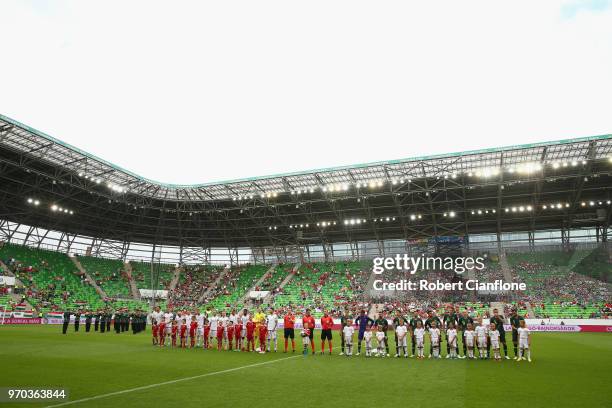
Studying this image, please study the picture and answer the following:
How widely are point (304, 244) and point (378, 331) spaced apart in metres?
43.6

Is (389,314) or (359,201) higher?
(359,201)

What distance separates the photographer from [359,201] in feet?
165

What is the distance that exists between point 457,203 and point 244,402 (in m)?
44.4

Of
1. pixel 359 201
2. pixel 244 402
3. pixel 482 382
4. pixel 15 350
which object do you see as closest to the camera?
pixel 244 402

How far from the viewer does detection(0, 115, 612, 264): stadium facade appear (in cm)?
3962

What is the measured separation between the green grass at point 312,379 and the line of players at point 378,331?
1.22 m

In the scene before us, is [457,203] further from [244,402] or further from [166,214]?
[244,402]

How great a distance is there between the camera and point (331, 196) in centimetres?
4791

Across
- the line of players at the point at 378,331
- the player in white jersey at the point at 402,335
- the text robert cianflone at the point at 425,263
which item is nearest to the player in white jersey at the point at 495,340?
the line of players at the point at 378,331

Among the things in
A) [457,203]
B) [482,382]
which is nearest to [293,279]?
[457,203]

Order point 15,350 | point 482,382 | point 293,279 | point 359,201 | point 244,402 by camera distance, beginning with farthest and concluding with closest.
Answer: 1. point 293,279
2. point 359,201
3. point 15,350
4. point 482,382
5. point 244,402

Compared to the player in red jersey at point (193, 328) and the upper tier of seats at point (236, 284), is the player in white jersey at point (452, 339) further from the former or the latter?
the upper tier of seats at point (236, 284)

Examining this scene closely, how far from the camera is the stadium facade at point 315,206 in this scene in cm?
3962

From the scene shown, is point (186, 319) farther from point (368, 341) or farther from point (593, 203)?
point (593, 203)
